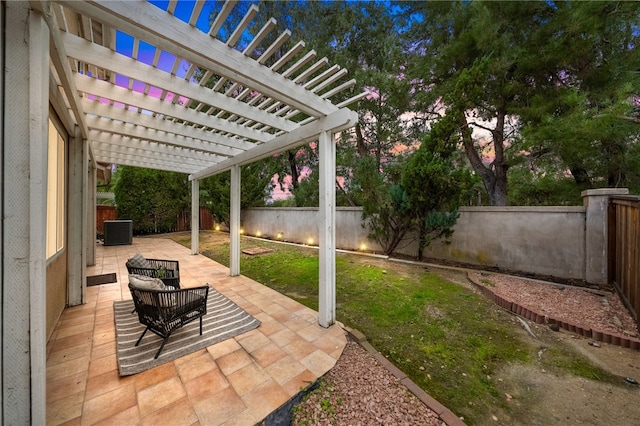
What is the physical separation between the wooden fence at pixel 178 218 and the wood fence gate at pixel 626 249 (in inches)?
609

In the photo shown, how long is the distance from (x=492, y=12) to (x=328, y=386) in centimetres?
995

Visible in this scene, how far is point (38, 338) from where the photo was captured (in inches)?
58.3

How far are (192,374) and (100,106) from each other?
3958 millimetres

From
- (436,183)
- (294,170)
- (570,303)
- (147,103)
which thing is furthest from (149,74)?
(294,170)

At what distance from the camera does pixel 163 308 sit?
2.64m

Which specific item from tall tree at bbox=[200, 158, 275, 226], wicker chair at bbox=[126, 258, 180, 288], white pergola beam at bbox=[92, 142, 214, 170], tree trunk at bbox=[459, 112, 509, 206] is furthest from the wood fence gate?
tall tree at bbox=[200, 158, 275, 226]

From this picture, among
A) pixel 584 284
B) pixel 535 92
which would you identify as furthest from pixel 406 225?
pixel 535 92

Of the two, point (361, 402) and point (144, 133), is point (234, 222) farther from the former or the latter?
point (361, 402)

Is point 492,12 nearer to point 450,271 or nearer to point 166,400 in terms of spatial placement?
point 450,271

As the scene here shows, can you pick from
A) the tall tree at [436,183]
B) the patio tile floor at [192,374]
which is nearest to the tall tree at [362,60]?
the tall tree at [436,183]

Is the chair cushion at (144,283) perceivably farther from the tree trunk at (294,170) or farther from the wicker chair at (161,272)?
the tree trunk at (294,170)

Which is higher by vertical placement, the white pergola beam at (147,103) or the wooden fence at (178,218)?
the white pergola beam at (147,103)

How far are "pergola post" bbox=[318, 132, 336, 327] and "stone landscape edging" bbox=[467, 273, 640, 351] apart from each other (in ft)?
10.2

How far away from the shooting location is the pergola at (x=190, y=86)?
1.91 m
